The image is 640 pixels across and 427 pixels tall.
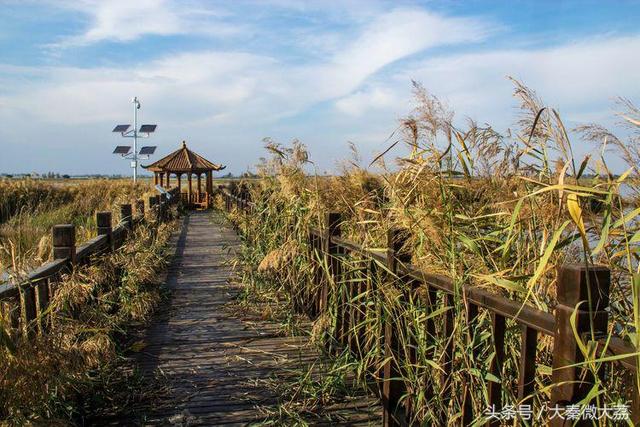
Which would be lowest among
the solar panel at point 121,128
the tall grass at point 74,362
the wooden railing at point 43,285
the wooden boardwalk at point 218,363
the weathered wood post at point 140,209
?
the wooden boardwalk at point 218,363

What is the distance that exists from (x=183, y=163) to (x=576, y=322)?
87.7ft

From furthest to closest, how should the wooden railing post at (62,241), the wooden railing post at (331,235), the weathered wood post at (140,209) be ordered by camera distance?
the weathered wood post at (140,209), the wooden railing post at (331,235), the wooden railing post at (62,241)

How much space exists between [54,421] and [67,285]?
1.11 m

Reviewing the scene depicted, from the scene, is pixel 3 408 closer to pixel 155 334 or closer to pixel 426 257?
pixel 426 257

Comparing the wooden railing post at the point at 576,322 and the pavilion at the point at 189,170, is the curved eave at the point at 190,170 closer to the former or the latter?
the pavilion at the point at 189,170

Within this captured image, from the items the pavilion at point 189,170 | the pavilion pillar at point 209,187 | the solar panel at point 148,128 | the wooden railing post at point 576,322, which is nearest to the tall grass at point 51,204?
the pavilion at point 189,170

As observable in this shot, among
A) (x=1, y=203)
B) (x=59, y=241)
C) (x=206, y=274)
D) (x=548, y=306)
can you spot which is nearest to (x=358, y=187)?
(x=59, y=241)

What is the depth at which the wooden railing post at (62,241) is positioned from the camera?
356 cm

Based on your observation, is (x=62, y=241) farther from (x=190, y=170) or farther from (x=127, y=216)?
(x=190, y=170)

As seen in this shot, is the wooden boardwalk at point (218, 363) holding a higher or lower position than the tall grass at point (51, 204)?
lower

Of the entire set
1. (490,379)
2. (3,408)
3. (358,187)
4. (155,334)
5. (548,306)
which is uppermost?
(358,187)

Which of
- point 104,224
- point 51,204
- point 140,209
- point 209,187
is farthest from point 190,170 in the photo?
point 104,224

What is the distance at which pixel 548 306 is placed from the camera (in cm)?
189

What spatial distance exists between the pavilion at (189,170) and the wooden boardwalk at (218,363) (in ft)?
68.2
